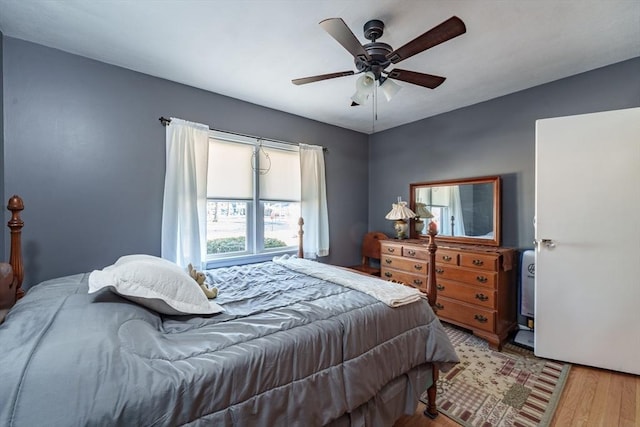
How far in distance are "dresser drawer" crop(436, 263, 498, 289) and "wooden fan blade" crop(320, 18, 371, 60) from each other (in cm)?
233

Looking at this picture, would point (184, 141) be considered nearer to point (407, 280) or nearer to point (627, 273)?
point (407, 280)

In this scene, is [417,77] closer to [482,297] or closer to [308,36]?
[308,36]

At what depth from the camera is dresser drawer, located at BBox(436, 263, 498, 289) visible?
8.55 feet

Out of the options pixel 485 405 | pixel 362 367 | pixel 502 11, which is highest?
pixel 502 11

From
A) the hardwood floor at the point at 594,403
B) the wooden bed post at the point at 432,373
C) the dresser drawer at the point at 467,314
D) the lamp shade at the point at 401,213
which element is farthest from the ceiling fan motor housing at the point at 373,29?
the hardwood floor at the point at 594,403

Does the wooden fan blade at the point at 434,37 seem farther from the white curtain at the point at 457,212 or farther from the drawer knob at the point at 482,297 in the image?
the drawer knob at the point at 482,297

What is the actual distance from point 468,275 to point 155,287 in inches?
111

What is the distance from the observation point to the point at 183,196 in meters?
2.66

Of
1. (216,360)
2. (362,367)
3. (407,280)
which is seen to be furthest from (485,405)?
(216,360)

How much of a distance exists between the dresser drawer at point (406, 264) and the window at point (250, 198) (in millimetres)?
1296

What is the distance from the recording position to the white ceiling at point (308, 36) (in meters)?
1.71

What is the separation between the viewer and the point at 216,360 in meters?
0.94

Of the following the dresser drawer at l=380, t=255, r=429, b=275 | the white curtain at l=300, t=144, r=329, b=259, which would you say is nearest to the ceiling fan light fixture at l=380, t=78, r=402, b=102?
the white curtain at l=300, t=144, r=329, b=259

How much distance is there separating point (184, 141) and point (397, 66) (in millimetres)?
2237
